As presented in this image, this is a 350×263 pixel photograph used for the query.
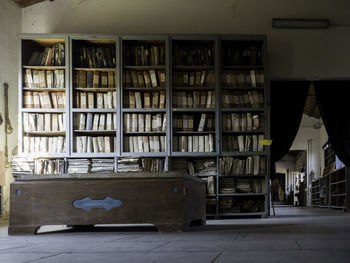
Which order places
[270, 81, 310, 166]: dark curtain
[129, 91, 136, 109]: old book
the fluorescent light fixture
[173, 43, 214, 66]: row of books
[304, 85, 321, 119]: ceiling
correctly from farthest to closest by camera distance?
1. [304, 85, 321, 119]: ceiling
2. [270, 81, 310, 166]: dark curtain
3. the fluorescent light fixture
4. [173, 43, 214, 66]: row of books
5. [129, 91, 136, 109]: old book

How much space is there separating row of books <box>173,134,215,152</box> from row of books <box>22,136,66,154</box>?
1.61 meters

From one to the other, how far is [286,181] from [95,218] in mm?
30847

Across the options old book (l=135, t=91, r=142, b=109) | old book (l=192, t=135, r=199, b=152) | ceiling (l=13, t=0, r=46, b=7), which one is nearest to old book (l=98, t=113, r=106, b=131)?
old book (l=135, t=91, r=142, b=109)

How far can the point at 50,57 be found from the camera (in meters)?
7.64

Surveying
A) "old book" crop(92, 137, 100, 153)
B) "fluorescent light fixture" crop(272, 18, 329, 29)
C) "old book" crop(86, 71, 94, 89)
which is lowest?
"old book" crop(92, 137, 100, 153)

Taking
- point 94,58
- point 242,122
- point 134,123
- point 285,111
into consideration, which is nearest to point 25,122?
point 94,58

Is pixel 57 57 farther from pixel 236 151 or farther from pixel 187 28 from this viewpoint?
pixel 236 151

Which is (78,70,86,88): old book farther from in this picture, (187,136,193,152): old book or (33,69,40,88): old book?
(187,136,193,152): old book

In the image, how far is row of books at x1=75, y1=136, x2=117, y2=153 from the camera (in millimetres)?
7402

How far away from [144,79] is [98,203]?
3.75 m

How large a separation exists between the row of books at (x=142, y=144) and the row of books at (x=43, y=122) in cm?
94

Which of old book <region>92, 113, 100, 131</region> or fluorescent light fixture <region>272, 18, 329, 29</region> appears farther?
fluorescent light fixture <region>272, 18, 329, 29</region>

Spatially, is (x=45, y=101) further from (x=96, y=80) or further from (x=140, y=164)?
(x=140, y=164)

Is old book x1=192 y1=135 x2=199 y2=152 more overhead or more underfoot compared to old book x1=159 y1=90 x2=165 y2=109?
more underfoot
